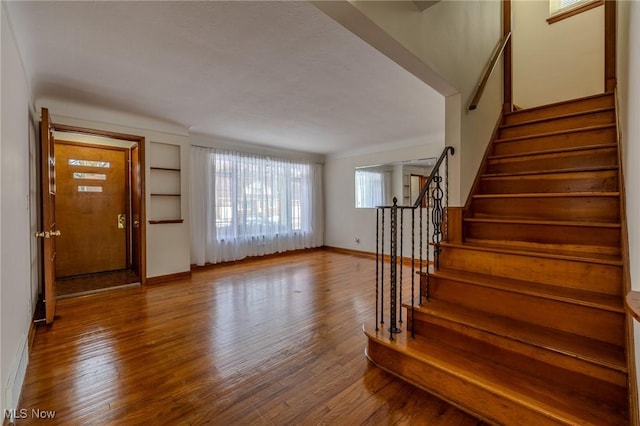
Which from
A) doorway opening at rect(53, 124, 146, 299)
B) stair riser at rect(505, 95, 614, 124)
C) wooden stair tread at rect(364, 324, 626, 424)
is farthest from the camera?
doorway opening at rect(53, 124, 146, 299)

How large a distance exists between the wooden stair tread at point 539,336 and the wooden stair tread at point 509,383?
18 centimetres

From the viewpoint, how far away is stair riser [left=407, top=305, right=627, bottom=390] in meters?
1.35

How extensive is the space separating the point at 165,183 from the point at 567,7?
6082mm

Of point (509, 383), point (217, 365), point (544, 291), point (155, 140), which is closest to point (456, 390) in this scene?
point (509, 383)

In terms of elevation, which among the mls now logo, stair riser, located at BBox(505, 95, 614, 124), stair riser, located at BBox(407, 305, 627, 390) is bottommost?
the mls now logo

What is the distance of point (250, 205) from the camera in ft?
18.9

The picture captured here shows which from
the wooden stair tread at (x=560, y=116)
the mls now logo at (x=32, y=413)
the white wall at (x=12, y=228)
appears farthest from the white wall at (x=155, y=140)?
the wooden stair tread at (x=560, y=116)

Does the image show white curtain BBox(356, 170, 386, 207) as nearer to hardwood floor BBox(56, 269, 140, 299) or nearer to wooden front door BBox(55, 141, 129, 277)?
hardwood floor BBox(56, 269, 140, 299)

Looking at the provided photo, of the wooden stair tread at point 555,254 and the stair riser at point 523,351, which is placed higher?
the wooden stair tread at point 555,254

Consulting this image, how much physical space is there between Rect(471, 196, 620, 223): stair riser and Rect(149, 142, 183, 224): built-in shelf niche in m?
4.10

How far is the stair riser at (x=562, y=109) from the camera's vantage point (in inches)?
112

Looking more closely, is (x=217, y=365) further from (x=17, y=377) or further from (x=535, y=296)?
(x=535, y=296)

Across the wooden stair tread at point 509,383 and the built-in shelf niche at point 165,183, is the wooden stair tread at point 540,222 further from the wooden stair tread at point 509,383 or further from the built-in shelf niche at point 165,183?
the built-in shelf niche at point 165,183

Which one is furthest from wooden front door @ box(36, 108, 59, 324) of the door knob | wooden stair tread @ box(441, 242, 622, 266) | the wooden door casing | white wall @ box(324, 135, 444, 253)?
white wall @ box(324, 135, 444, 253)
